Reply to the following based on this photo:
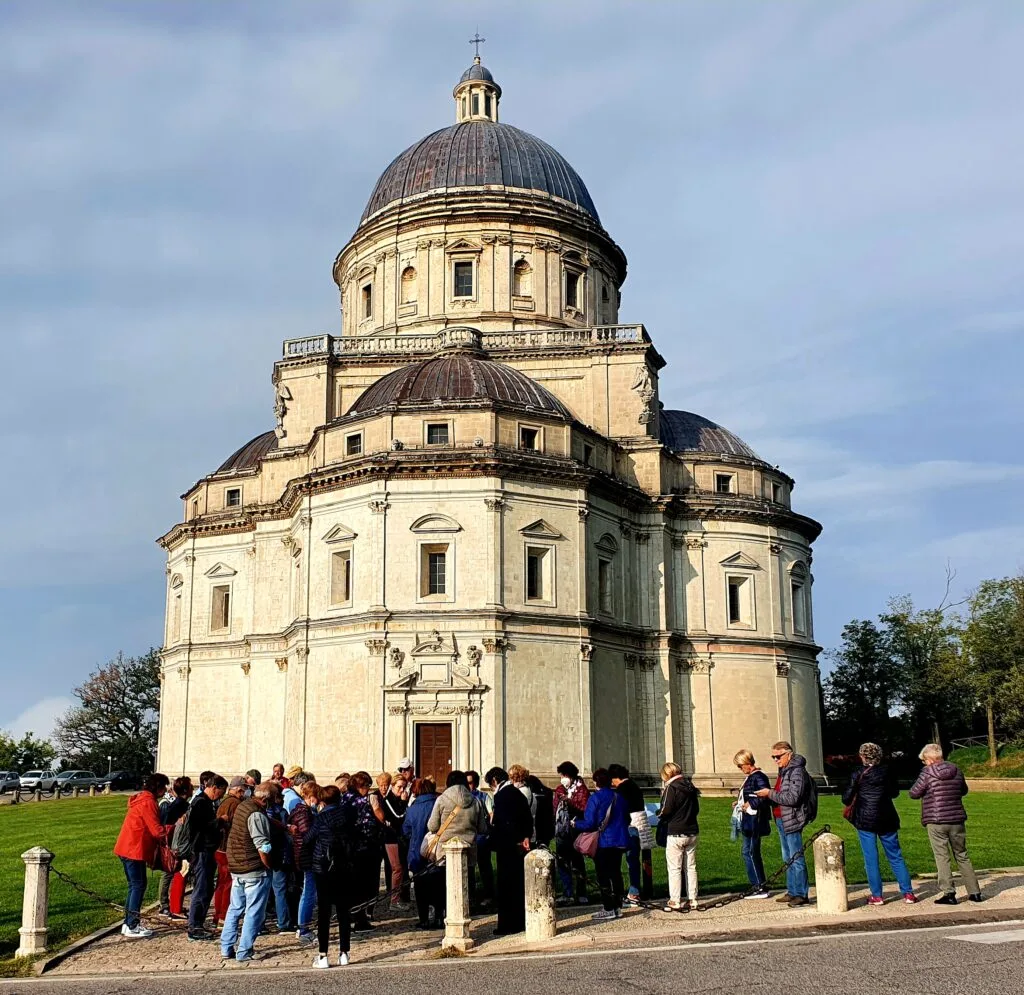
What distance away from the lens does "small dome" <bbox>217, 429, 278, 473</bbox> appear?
178 ft

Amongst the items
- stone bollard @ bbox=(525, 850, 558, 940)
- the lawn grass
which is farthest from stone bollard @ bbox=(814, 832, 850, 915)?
the lawn grass

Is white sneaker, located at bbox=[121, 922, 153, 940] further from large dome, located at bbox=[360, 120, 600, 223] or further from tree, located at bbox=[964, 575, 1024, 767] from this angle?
tree, located at bbox=[964, 575, 1024, 767]

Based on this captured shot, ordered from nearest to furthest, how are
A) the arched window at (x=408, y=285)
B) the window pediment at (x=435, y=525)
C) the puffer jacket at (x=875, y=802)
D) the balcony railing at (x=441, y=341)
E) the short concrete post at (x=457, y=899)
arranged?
the short concrete post at (x=457, y=899)
the puffer jacket at (x=875, y=802)
the window pediment at (x=435, y=525)
the balcony railing at (x=441, y=341)
the arched window at (x=408, y=285)

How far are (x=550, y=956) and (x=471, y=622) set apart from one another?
87.1 ft

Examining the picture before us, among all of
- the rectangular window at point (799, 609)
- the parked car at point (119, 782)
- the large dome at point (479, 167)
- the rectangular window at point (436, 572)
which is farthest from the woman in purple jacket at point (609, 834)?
the parked car at point (119, 782)

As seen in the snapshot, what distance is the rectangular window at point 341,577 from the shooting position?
140 ft

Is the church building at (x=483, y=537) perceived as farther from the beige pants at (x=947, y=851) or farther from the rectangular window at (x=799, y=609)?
the beige pants at (x=947, y=851)

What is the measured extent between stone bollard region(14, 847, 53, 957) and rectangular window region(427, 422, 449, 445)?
27939 mm

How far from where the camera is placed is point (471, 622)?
133ft

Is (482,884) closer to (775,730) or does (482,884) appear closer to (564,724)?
(564,724)

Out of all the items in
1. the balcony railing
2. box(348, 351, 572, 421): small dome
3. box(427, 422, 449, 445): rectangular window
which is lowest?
box(427, 422, 449, 445): rectangular window

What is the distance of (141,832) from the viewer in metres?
16.0

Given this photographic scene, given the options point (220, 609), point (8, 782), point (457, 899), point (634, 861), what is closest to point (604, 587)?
A: point (220, 609)

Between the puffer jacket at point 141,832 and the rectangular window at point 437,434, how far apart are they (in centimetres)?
2681
